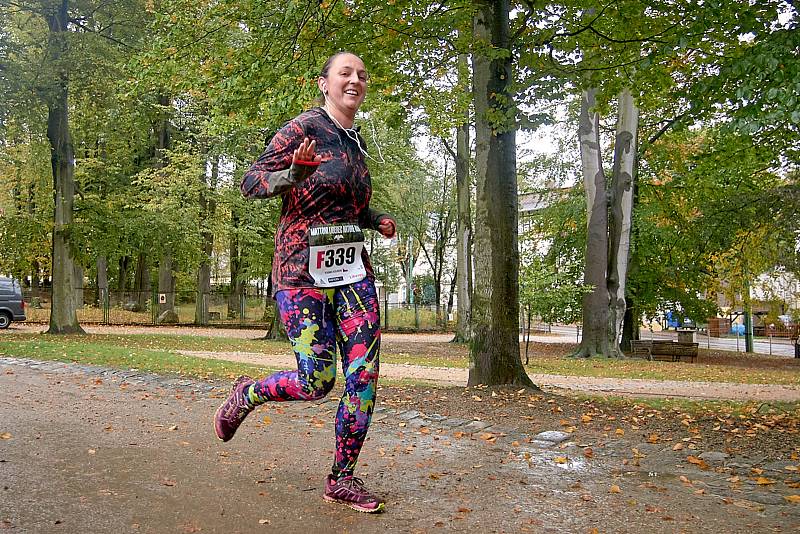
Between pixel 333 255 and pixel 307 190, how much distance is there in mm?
360

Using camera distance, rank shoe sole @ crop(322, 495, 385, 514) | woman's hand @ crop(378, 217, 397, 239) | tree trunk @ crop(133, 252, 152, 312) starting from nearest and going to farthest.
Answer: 1. shoe sole @ crop(322, 495, 385, 514)
2. woman's hand @ crop(378, 217, 397, 239)
3. tree trunk @ crop(133, 252, 152, 312)

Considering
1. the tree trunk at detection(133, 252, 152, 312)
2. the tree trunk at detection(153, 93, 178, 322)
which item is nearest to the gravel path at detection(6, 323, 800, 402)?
the tree trunk at detection(153, 93, 178, 322)

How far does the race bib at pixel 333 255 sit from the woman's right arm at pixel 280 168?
1.05ft

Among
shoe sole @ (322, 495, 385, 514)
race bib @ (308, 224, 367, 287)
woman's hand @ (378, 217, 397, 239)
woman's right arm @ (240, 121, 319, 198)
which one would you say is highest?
woman's right arm @ (240, 121, 319, 198)

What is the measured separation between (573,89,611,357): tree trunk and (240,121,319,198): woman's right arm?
1836 centimetres

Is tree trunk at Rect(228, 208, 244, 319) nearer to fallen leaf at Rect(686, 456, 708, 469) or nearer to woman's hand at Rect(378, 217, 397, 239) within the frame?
fallen leaf at Rect(686, 456, 708, 469)

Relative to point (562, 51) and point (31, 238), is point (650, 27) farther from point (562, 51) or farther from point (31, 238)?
point (31, 238)

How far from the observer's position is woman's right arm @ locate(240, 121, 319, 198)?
3.52 meters

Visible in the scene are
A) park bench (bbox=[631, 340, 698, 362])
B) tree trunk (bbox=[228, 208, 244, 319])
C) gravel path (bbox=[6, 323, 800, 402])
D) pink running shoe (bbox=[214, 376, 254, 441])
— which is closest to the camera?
pink running shoe (bbox=[214, 376, 254, 441])

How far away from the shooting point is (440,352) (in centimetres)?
2273

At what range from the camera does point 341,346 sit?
388cm

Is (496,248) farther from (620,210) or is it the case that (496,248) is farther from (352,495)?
(620,210)

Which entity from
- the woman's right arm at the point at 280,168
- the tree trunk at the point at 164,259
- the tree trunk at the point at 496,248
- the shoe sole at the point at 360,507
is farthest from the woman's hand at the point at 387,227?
the tree trunk at the point at 164,259

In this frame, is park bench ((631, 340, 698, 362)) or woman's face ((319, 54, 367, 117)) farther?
park bench ((631, 340, 698, 362))
